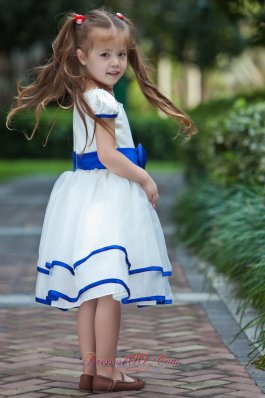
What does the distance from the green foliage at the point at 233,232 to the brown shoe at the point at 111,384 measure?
0.77 m

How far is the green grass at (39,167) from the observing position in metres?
24.8

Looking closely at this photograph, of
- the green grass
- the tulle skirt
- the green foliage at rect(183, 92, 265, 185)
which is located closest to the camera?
the tulle skirt

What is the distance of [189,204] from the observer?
10.4 meters

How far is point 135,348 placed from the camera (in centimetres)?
560

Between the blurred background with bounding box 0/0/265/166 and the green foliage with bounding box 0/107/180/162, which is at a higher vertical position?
the blurred background with bounding box 0/0/265/166

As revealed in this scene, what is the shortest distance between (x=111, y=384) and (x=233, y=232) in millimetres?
3039

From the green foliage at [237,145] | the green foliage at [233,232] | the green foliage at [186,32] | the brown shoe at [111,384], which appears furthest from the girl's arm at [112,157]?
→ the green foliage at [186,32]

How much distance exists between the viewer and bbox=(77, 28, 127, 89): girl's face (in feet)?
14.8

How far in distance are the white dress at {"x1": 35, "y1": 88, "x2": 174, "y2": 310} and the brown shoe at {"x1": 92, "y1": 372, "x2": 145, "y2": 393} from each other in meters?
0.34

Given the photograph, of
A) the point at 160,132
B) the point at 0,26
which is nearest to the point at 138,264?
the point at 0,26

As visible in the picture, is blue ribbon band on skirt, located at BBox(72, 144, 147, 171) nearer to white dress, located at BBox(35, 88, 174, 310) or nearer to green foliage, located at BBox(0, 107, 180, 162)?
white dress, located at BBox(35, 88, 174, 310)

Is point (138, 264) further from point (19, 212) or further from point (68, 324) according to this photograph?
point (19, 212)

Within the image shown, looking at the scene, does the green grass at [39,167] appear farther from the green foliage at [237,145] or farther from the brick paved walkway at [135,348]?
the brick paved walkway at [135,348]

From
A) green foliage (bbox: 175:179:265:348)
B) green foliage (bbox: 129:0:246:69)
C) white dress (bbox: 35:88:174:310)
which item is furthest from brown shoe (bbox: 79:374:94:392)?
green foliage (bbox: 129:0:246:69)
